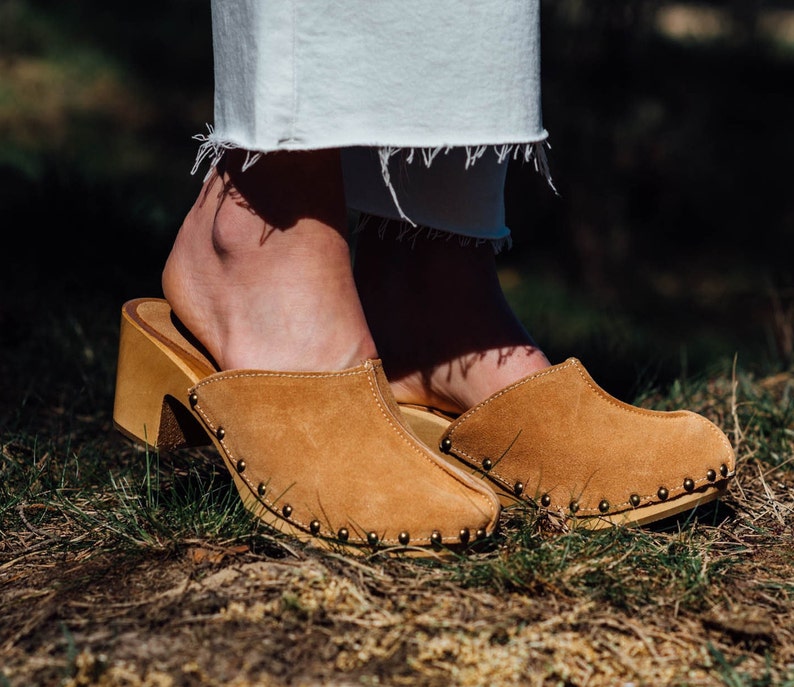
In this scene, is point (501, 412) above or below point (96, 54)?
below

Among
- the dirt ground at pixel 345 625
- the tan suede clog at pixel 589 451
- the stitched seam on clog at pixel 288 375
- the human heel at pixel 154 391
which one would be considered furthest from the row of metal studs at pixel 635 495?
the human heel at pixel 154 391

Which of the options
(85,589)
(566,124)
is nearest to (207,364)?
(85,589)

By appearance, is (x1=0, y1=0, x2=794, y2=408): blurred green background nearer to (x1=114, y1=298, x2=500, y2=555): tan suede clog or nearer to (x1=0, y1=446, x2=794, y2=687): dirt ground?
(x1=114, y1=298, x2=500, y2=555): tan suede clog

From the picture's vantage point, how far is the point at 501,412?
4.48 ft

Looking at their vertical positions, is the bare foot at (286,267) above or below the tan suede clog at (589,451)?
above

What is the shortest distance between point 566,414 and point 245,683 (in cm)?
62

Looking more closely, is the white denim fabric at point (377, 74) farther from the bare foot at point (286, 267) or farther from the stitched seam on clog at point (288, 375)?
the stitched seam on clog at point (288, 375)

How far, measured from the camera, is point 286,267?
50.1 inches

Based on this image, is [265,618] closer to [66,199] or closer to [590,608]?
[590,608]

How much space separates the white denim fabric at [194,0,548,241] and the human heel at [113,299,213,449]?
31 cm

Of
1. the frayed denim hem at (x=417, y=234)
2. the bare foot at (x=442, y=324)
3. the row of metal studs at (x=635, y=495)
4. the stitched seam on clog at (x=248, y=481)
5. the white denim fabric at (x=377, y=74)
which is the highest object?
the white denim fabric at (x=377, y=74)

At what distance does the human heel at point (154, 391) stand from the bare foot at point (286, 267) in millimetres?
70

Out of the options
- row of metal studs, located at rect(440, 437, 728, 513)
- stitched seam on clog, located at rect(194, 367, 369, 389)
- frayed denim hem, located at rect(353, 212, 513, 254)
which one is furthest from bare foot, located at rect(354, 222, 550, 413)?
stitched seam on clog, located at rect(194, 367, 369, 389)

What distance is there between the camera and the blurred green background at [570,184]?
2529 mm
